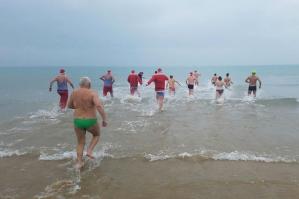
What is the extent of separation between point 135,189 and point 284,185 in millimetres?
2203

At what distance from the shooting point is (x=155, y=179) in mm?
5238

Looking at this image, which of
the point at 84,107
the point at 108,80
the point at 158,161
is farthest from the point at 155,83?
the point at 84,107

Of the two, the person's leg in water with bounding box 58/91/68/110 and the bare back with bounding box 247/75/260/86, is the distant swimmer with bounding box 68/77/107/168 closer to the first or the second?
the person's leg in water with bounding box 58/91/68/110

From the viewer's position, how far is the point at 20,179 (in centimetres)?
534

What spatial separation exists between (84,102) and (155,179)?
69.7 inches

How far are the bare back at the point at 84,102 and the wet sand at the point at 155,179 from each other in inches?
37.6

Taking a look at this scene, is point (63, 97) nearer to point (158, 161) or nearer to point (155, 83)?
point (155, 83)

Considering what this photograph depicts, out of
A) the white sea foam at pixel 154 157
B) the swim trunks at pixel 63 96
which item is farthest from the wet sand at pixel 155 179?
the swim trunks at pixel 63 96

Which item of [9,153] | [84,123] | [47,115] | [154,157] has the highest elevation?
[84,123]

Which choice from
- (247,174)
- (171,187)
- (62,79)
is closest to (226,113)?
(62,79)

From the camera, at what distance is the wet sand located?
4.70 meters

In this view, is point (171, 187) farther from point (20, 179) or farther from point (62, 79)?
point (62, 79)

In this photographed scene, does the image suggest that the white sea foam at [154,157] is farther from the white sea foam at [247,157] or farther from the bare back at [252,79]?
the bare back at [252,79]

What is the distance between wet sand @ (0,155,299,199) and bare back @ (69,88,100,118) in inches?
37.6
